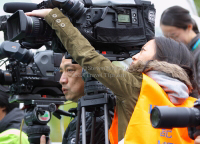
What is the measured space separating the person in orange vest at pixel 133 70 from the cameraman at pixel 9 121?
1.08 metres

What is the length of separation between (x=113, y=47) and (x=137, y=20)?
0.67ft

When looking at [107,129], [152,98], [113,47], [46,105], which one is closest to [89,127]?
[107,129]

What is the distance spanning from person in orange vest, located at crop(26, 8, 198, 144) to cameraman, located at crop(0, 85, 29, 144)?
108 centimetres

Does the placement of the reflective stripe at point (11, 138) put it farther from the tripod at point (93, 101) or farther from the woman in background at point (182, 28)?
the woman in background at point (182, 28)

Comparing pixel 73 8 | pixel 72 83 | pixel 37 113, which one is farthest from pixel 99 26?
pixel 37 113

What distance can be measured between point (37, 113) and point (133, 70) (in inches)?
58.4

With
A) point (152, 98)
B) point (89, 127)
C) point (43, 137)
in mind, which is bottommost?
point (43, 137)

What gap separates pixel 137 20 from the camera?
6.30 feet

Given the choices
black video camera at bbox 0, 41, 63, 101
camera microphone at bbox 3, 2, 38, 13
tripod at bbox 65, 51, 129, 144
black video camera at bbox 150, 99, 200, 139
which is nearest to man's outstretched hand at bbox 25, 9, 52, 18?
camera microphone at bbox 3, 2, 38, 13

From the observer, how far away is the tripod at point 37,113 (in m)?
2.74

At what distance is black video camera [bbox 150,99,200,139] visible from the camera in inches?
34.5

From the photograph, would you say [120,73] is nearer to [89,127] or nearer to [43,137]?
[89,127]

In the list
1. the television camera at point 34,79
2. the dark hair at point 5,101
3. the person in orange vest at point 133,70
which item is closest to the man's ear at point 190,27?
the person in orange vest at point 133,70

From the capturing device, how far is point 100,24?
1.85 meters
